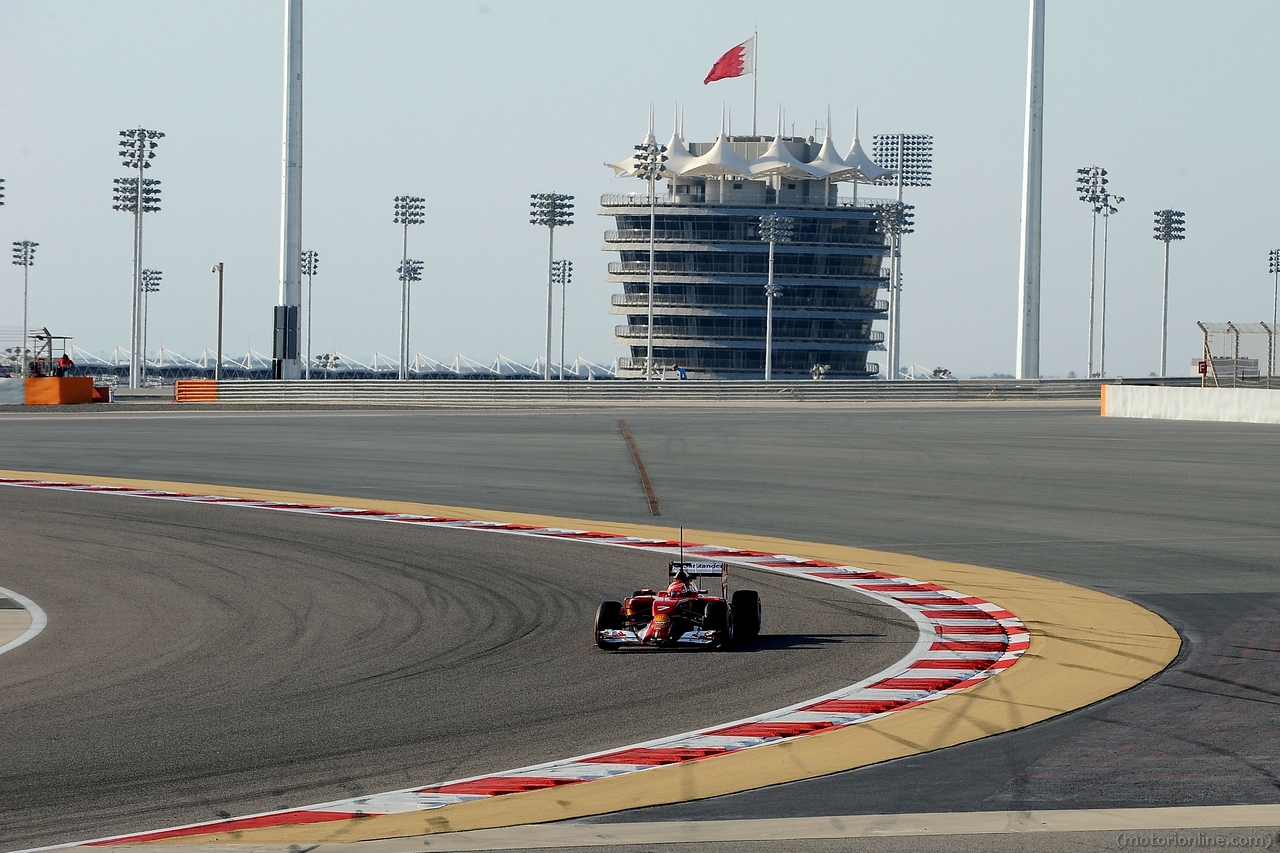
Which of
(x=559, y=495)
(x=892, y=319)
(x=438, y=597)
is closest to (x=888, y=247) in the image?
(x=892, y=319)

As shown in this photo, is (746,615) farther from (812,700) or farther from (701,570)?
(812,700)

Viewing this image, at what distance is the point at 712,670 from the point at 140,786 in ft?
14.5

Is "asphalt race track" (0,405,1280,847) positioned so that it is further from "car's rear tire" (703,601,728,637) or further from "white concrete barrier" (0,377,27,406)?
"white concrete barrier" (0,377,27,406)

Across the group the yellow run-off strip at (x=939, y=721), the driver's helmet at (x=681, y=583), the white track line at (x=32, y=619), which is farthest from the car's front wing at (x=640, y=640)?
the white track line at (x=32, y=619)

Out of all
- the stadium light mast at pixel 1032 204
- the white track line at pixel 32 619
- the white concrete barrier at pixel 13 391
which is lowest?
the white track line at pixel 32 619

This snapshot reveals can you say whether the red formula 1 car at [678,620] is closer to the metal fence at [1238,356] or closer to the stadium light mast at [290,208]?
the metal fence at [1238,356]

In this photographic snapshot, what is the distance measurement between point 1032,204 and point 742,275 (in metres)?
64.2

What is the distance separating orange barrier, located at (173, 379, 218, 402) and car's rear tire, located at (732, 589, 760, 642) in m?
53.1

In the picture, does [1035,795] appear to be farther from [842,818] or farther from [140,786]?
[140,786]

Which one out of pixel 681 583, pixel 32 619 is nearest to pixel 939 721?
pixel 681 583

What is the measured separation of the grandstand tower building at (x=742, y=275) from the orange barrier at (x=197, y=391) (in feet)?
215

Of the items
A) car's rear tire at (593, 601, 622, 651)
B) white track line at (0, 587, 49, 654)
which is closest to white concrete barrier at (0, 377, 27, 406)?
white track line at (0, 587, 49, 654)

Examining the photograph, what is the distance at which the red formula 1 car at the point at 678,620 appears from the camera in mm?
11117

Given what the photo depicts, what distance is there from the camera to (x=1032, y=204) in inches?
2420
